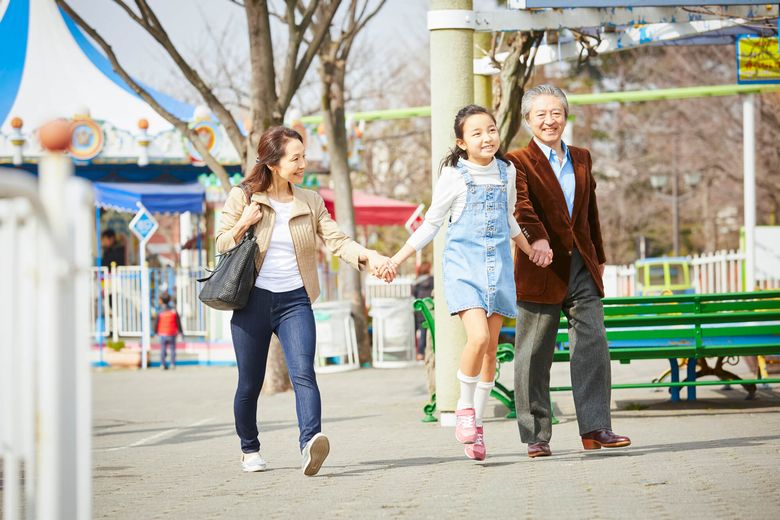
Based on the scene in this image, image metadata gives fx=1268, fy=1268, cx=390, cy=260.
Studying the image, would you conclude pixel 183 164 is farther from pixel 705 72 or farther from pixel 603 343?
pixel 705 72

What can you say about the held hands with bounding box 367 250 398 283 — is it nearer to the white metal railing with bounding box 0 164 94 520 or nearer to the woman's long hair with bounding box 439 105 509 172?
the woman's long hair with bounding box 439 105 509 172

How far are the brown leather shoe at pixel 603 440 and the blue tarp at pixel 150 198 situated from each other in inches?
612

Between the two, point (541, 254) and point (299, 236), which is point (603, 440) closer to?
point (541, 254)

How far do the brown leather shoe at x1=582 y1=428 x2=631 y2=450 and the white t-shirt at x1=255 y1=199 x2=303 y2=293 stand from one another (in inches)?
69.0

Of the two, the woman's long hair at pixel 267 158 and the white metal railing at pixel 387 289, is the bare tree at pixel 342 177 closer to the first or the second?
the white metal railing at pixel 387 289

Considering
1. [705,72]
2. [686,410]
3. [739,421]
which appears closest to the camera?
[739,421]

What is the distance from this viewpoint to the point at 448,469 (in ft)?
21.7

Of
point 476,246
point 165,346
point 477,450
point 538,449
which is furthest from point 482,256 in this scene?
point 165,346

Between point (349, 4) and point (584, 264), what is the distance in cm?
1184

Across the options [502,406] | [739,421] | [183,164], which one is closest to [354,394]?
[502,406]

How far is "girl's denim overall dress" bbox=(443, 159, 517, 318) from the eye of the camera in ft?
21.6

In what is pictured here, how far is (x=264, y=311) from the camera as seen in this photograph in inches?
264

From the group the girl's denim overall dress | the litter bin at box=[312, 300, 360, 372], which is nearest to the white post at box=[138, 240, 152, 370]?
the litter bin at box=[312, 300, 360, 372]

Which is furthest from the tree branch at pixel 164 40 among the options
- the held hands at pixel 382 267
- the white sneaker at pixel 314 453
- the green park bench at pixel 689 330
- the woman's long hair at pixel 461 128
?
the white sneaker at pixel 314 453
